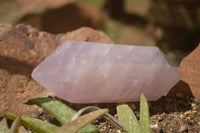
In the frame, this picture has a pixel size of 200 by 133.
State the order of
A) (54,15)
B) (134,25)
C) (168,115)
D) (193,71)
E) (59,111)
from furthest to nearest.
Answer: (134,25) → (54,15) → (193,71) → (168,115) → (59,111)

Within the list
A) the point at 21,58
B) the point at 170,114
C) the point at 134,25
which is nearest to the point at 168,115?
the point at 170,114

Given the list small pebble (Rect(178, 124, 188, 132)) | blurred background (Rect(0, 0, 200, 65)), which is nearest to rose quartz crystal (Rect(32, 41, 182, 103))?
small pebble (Rect(178, 124, 188, 132))

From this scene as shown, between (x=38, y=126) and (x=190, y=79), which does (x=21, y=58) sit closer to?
(x=38, y=126)

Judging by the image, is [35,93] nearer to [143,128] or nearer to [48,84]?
[48,84]

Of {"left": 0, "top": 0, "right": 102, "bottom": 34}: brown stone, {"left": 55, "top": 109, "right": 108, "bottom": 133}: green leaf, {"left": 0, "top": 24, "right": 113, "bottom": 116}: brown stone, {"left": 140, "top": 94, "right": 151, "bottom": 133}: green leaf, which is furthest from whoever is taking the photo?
{"left": 0, "top": 0, "right": 102, "bottom": 34}: brown stone

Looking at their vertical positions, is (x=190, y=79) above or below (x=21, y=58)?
below

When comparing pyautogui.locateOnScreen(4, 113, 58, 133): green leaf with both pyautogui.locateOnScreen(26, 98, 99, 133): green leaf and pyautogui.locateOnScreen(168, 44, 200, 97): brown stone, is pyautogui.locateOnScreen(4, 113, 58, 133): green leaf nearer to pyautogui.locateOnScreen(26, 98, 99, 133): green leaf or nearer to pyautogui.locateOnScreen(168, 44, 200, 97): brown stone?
pyautogui.locateOnScreen(26, 98, 99, 133): green leaf
